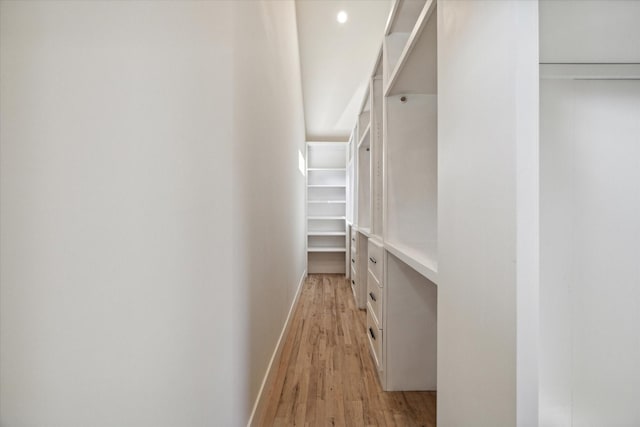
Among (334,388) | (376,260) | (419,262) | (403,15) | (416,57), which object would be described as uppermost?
(403,15)

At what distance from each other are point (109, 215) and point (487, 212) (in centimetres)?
85

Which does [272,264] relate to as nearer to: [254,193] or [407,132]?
[254,193]

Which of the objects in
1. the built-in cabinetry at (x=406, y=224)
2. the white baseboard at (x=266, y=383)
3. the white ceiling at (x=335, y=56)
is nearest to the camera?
the white baseboard at (x=266, y=383)

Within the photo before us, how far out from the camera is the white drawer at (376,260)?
168 cm

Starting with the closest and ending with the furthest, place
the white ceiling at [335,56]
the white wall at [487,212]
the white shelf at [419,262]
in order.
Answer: the white wall at [487,212]
the white shelf at [419,262]
the white ceiling at [335,56]

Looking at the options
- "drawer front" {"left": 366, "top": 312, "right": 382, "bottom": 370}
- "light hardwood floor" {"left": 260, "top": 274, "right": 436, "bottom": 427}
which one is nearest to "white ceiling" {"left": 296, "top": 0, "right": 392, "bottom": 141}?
"drawer front" {"left": 366, "top": 312, "right": 382, "bottom": 370}

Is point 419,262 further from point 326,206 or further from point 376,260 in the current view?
point 326,206

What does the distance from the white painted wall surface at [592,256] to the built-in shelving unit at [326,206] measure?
3909mm

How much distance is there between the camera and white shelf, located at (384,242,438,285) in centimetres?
95

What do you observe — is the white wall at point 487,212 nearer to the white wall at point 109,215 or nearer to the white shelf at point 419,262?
the white shelf at point 419,262

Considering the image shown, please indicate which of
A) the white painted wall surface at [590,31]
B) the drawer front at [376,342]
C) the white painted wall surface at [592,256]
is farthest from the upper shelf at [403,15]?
the drawer front at [376,342]

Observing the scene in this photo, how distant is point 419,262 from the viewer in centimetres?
107

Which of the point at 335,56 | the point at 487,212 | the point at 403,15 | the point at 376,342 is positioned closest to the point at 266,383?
the point at 376,342

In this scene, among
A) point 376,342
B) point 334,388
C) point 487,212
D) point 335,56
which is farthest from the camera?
point 335,56
